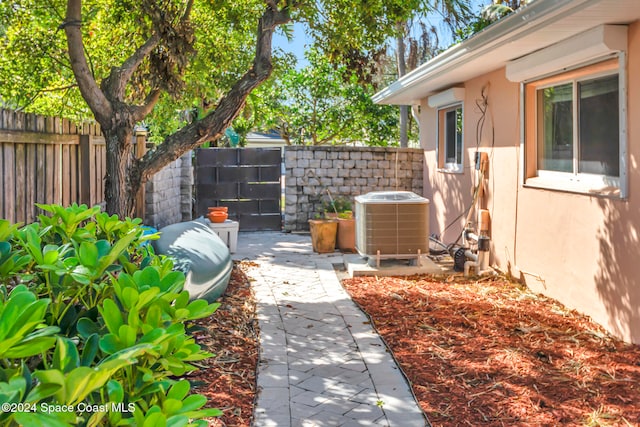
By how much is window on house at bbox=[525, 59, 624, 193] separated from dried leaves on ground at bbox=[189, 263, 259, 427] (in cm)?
327

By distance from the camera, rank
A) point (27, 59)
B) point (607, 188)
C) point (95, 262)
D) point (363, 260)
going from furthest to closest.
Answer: point (363, 260) → point (27, 59) → point (607, 188) → point (95, 262)

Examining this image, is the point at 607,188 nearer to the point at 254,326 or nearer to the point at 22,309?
the point at 254,326

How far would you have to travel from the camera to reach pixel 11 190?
450 centimetres

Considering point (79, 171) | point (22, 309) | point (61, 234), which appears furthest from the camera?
point (79, 171)

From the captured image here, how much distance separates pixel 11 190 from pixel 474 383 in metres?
3.53

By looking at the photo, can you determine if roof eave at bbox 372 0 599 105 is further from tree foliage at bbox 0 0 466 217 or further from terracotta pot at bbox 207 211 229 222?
terracotta pot at bbox 207 211 229 222

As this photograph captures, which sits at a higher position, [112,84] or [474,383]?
[112,84]

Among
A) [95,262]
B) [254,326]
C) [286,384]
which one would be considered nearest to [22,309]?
[95,262]

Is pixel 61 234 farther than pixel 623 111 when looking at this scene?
No

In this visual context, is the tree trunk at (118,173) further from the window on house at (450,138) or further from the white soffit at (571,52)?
the window on house at (450,138)

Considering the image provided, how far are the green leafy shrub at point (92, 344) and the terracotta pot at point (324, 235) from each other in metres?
7.54

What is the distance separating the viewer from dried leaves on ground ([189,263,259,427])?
141 inches

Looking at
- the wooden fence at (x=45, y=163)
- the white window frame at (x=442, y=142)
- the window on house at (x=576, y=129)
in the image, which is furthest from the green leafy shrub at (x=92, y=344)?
the white window frame at (x=442, y=142)

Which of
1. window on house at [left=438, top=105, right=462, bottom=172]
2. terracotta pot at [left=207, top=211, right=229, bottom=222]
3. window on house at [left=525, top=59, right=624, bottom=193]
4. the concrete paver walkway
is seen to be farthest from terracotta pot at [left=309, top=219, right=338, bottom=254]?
window on house at [left=525, top=59, right=624, bottom=193]
